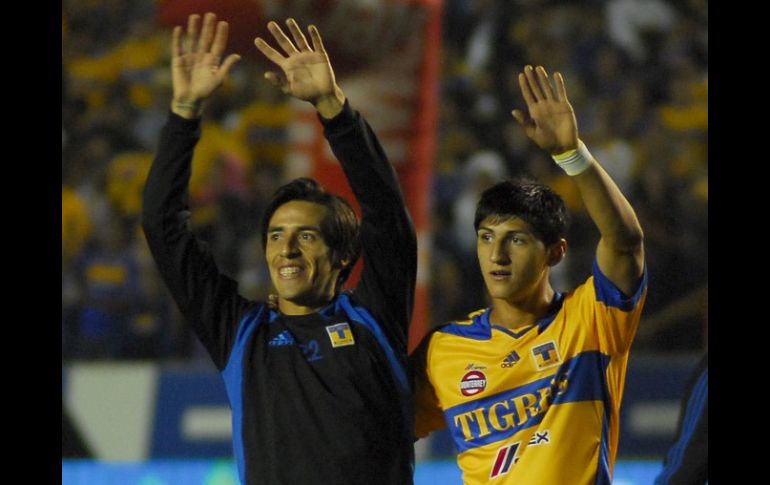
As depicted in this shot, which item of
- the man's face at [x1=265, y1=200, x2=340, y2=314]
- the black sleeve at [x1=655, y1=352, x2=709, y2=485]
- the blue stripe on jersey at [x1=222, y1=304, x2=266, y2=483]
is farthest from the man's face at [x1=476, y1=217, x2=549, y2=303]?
the black sleeve at [x1=655, y1=352, x2=709, y2=485]

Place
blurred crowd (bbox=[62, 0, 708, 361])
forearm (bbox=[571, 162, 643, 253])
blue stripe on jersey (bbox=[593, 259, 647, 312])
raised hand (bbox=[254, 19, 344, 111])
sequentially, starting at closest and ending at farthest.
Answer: forearm (bbox=[571, 162, 643, 253]) < blue stripe on jersey (bbox=[593, 259, 647, 312]) < raised hand (bbox=[254, 19, 344, 111]) < blurred crowd (bbox=[62, 0, 708, 361])

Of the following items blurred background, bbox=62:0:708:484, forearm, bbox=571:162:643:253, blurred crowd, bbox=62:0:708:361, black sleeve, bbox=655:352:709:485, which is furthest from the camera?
blurred crowd, bbox=62:0:708:361

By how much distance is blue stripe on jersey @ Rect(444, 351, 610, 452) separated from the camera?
3.56m

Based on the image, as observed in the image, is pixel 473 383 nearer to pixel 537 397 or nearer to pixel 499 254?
pixel 537 397

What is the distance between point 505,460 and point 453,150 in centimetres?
611

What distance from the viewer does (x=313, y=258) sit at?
3.70m

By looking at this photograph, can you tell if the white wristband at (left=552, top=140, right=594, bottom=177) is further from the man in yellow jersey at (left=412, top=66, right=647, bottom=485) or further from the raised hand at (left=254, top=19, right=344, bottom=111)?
the raised hand at (left=254, top=19, right=344, bottom=111)

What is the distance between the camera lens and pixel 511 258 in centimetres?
361

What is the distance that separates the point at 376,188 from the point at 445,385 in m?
0.62

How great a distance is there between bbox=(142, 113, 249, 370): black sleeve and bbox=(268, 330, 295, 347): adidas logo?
135mm

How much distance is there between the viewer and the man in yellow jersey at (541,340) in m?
3.47

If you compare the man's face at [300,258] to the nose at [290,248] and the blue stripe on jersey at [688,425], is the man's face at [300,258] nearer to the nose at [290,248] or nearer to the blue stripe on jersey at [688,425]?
the nose at [290,248]
